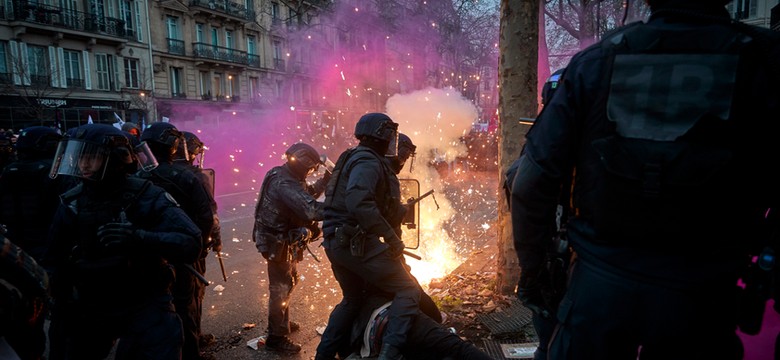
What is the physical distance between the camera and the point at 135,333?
8.17 ft

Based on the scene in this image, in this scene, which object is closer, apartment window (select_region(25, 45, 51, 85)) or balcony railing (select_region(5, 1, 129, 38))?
apartment window (select_region(25, 45, 51, 85))

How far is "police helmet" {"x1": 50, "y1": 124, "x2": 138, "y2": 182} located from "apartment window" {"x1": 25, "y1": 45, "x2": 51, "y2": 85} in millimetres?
22890

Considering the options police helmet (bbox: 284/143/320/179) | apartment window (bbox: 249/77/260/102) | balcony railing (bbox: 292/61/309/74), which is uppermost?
balcony railing (bbox: 292/61/309/74)

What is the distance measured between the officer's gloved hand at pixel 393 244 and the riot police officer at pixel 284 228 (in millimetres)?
909

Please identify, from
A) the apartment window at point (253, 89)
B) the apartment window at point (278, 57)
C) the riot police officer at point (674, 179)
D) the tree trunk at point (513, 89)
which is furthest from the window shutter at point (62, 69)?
the riot police officer at point (674, 179)

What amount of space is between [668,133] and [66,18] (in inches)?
1155

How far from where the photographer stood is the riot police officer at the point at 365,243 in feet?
10.4

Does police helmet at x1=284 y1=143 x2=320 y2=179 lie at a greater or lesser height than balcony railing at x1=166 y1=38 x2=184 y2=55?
lesser

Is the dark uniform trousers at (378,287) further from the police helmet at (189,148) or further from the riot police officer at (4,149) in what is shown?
the riot police officer at (4,149)

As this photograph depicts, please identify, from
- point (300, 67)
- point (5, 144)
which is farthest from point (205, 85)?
point (5, 144)

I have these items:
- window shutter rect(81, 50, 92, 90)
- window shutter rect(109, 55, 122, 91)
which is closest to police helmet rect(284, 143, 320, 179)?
window shutter rect(81, 50, 92, 90)

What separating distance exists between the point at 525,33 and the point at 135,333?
396 cm

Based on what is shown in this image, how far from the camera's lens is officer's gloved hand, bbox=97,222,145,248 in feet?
7.63

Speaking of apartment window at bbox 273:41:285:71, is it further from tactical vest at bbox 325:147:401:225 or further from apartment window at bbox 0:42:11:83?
tactical vest at bbox 325:147:401:225
